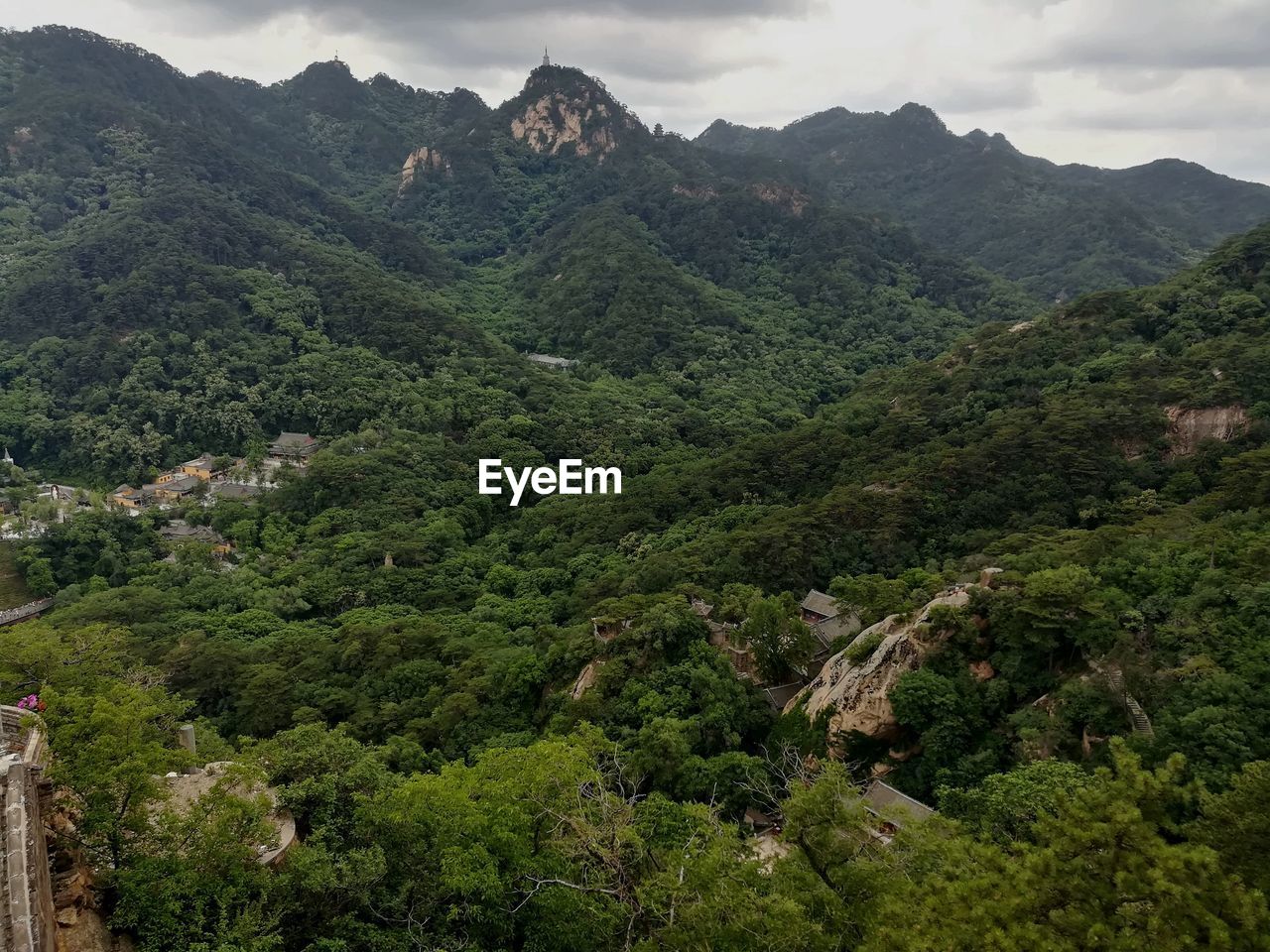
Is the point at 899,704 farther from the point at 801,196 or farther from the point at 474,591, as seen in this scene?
the point at 801,196

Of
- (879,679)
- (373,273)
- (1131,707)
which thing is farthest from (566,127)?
(1131,707)

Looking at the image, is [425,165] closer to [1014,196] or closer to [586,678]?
[1014,196]

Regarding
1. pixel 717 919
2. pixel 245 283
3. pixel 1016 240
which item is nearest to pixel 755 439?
pixel 717 919

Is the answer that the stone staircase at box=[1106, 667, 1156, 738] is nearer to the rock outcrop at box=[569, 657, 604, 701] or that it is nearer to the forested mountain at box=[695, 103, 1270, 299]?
the rock outcrop at box=[569, 657, 604, 701]

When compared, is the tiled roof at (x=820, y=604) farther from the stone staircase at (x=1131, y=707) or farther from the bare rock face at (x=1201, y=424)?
the bare rock face at (x=1201, y=424)

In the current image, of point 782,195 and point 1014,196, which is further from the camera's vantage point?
point 1014,196

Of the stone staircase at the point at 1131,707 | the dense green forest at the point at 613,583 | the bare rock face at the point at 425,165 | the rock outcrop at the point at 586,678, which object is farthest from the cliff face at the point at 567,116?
the stone staircase at the point at 1131,707

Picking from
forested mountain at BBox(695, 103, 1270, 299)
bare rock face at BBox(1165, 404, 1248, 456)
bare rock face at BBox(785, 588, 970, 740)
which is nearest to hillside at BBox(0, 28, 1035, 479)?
forested mountain at BBox(695, 103, 1270, 299)
